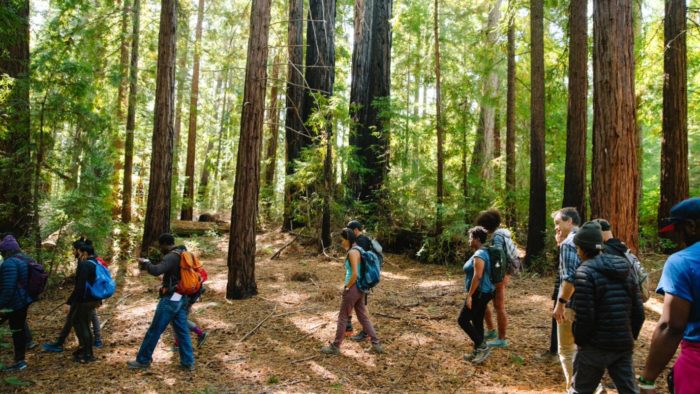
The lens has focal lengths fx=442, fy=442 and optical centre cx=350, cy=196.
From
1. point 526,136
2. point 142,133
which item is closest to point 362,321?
point 526,136

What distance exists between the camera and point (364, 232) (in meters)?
11.8

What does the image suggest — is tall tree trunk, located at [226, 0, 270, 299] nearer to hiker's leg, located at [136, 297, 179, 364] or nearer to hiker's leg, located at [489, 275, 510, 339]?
hiker's leg, located at [136, 297, 179, 364]

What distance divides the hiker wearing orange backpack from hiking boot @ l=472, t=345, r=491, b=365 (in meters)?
3.89

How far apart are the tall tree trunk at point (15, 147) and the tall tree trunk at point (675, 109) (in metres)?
14.2

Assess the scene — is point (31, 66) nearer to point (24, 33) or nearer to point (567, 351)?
point (24, 33)

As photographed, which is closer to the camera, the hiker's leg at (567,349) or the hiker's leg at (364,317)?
the hiker's leg at (567,349)

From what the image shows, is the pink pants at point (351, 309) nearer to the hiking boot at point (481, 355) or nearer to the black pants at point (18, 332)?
the hiking boot at point (481, 355)

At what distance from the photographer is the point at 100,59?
1466 centimetres

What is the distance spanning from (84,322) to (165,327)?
4.47 feet

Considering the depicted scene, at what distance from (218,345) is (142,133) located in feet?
48.3

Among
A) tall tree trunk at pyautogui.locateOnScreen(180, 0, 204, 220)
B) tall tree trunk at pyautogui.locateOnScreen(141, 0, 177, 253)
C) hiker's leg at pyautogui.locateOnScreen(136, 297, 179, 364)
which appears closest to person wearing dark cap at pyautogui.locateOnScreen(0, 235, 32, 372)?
hiker's leg at pyautogui.locateOnScreen(136, 297, 179, 364)

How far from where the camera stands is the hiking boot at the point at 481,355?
5887 millimetres

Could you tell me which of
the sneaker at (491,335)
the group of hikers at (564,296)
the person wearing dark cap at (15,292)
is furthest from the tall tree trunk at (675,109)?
the person wearing dark cap at (15,292)

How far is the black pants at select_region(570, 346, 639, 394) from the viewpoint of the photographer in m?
3.41
